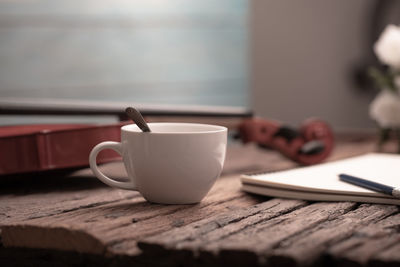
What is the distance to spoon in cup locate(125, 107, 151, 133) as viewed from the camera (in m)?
0.69

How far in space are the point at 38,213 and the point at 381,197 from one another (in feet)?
1.31

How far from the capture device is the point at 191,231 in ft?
1.91

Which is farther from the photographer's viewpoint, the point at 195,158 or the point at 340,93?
the point at 340,93

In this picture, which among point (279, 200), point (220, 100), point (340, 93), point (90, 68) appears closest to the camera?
point (279, 200)

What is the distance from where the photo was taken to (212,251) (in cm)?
52

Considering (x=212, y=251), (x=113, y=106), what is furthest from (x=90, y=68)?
(x=212, y=251)

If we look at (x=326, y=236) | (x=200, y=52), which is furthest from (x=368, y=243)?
(x=200, y=52)

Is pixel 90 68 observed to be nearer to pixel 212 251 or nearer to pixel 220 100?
pixel 220 100

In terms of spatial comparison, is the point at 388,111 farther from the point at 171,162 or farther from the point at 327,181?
the point at 171,162

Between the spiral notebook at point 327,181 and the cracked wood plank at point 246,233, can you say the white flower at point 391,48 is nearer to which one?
the spiral notebook at point 327,181

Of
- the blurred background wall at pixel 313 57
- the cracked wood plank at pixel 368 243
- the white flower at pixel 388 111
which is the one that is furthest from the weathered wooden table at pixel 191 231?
the blurred background wall at pixel 313 57

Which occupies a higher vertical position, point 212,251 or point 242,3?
point 242,3

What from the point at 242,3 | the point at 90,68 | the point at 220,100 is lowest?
the point at 220,100

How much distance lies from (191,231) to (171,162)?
0.39 feet
